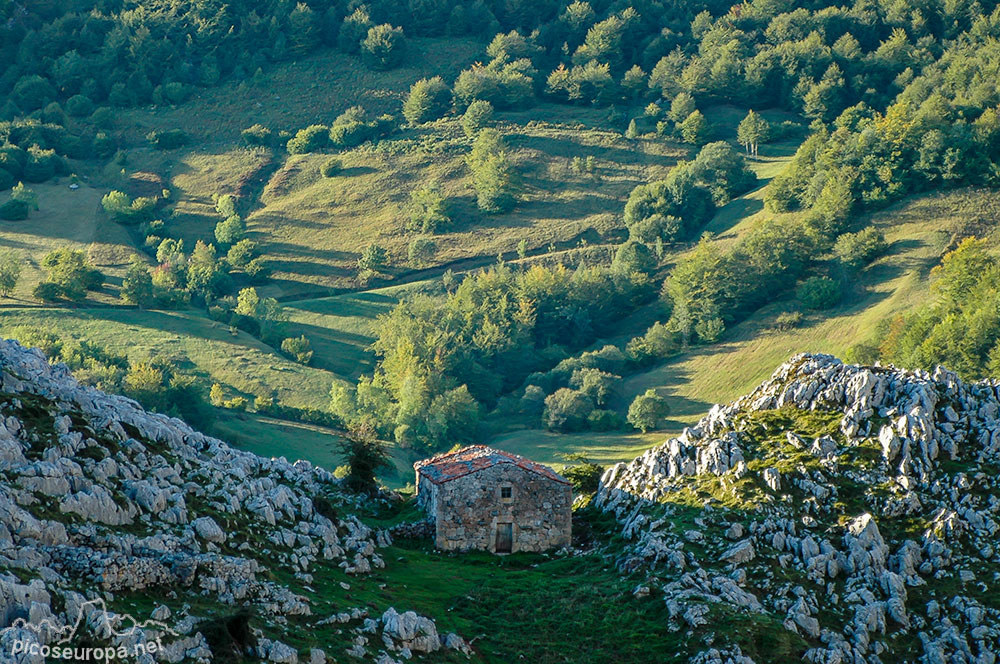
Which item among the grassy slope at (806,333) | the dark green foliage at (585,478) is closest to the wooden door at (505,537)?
the dark green foliage at (585,478)

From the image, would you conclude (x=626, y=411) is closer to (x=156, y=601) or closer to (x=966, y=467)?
(x=966, y=467)

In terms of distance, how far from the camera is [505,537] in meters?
80.3

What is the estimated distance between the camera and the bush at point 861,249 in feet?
641

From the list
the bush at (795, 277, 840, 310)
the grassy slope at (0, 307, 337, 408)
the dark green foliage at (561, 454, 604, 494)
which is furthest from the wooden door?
the bush at (795, 277, 840, 310)

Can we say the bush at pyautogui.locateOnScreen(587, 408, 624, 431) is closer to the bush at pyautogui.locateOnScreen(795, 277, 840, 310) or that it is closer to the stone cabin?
the bush at pyautogui.locateOnScreen(795, 277, 840, 310)

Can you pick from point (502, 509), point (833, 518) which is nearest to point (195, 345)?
point (502, 509)

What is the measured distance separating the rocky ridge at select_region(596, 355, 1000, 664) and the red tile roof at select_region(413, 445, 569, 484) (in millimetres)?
5426

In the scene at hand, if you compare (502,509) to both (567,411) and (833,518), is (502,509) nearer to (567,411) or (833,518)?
(833,518)

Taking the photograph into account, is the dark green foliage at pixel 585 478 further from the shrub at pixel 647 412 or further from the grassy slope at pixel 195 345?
the grassy slope at pixel 195 345

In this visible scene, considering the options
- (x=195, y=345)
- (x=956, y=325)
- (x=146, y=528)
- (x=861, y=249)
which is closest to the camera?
(x=146, y=528)

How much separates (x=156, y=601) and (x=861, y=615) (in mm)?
33241

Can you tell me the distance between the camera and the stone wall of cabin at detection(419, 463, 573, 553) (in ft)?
261
